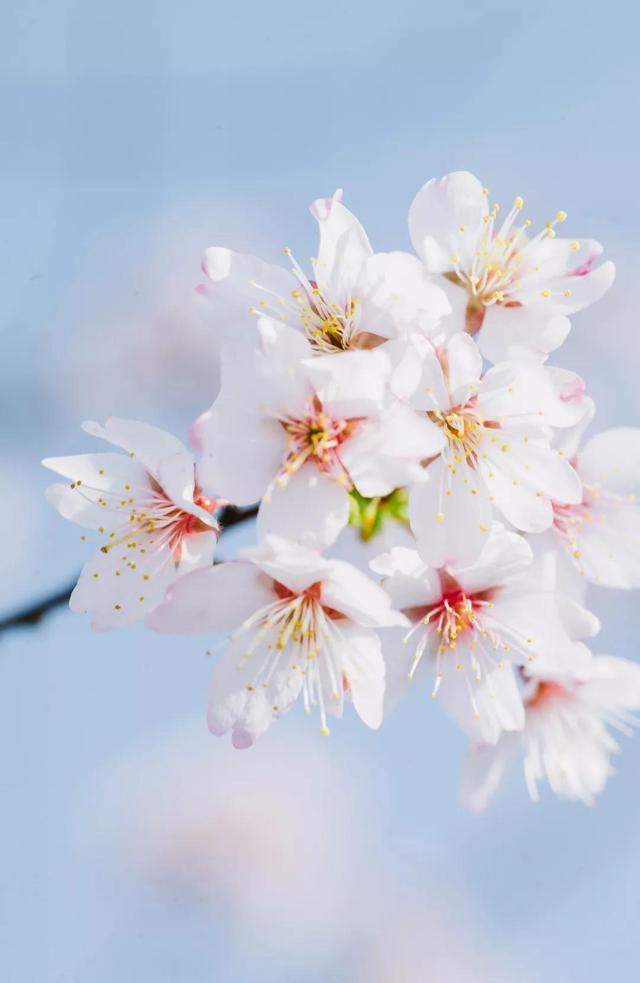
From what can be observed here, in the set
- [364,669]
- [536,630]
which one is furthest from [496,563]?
[364,669]

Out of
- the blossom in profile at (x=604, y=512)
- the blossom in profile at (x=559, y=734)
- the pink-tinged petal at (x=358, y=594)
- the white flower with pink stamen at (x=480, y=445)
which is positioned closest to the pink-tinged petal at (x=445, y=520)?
the white flower with pink stamen at (x=480, y=445)

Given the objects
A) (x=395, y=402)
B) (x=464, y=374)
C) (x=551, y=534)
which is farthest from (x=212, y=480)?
(x=551, y=534)

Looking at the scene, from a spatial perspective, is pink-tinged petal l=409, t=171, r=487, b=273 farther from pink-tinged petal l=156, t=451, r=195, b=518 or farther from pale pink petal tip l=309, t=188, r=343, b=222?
pink-tinged petal l=156, t=451, r=195, b=518

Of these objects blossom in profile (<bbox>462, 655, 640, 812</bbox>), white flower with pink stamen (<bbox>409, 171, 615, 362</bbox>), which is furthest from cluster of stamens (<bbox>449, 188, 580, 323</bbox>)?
blossom in profile (<bbox>462, 655, 640, 812</bbox>)

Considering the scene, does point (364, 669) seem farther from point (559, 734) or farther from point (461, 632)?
point (559, 734)

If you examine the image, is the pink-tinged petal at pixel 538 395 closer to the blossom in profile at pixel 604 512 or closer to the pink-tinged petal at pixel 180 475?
the blossom in profile at pixel 604 512

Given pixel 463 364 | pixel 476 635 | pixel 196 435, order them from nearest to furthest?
pixel 196 435, pixel 463 364, pixel 476 635
